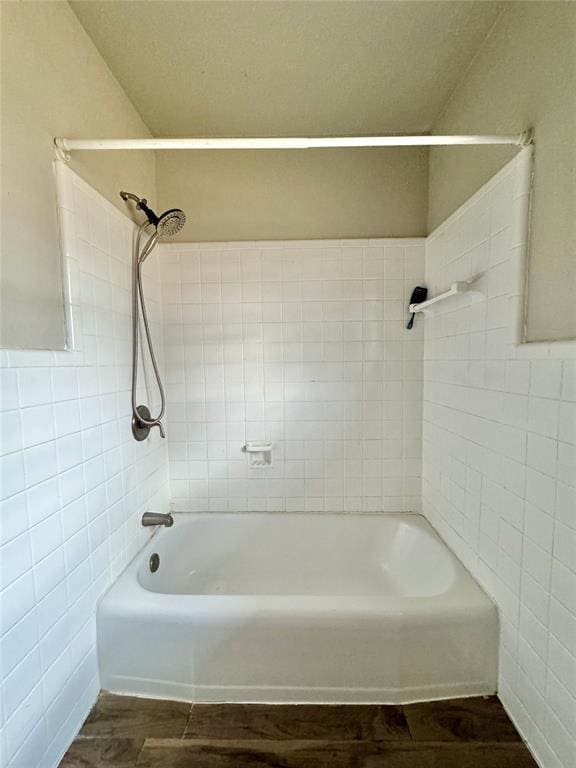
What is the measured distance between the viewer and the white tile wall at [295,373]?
1734mm

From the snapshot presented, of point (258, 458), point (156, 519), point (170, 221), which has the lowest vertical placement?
point (156, 519)

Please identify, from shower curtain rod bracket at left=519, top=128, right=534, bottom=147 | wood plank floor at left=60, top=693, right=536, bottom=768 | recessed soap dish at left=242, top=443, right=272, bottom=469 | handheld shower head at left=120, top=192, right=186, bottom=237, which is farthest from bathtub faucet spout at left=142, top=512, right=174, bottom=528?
shower curtain rod bracket at left=519, top=128, right=534, bottom=147

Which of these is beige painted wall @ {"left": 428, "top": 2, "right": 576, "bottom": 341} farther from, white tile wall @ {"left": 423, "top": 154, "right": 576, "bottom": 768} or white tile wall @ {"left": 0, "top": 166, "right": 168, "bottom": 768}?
white tile wall @ {"left": 0, "top": 166, "right": 168, "bottom": 768}

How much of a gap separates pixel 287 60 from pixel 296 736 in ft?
7.65

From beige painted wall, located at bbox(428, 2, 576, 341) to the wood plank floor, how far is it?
1.22 meters

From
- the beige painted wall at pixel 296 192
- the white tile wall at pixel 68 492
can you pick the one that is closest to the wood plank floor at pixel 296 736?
the white tile wall at pixel 68 492

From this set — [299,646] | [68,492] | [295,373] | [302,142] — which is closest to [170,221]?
[302,142]

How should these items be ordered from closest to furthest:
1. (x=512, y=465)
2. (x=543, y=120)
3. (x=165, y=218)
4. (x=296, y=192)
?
(x=543, y=120) < (x=512, y=465) < (x=165, y=218) < (x=296, y=192)

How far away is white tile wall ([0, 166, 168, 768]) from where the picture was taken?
32.3 inches

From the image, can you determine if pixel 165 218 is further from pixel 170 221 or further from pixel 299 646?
pixel 299 646

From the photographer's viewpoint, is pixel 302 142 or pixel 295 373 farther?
pixel 295 373

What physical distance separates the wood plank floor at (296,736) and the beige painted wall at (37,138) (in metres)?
1.23

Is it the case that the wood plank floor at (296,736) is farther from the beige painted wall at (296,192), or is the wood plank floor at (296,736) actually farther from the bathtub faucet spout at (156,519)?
the beige painted wall at (296,192)

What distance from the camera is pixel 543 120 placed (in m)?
0.93
